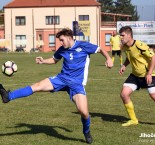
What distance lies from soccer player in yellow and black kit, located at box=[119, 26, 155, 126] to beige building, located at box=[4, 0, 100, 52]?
60.2m

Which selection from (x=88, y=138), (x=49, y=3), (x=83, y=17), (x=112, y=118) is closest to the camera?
(x=88, y=138)

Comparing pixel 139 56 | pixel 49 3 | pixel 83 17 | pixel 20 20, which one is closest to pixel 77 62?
pixel 139 56

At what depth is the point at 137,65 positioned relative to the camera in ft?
26.2

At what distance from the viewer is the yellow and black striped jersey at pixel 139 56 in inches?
308

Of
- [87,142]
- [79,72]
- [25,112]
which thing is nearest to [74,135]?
[87,142]

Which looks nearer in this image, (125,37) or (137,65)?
(125,37)

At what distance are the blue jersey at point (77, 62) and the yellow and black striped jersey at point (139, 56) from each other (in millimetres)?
1199

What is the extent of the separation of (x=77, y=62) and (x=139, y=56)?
1.56 meters

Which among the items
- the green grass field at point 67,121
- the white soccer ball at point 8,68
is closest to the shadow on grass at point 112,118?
the green grass field at point 67,121

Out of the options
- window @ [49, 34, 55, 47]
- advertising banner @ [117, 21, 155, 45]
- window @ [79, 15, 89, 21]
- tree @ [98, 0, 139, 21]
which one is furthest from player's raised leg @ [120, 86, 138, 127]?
tree @ [98, 0, 139, 21]

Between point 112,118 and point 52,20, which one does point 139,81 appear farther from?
point 52,20

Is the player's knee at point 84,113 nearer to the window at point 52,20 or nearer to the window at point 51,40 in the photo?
the window at point 51,40

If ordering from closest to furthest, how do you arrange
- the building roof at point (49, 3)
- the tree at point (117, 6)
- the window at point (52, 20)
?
the window at point (52, 20) → the building roof at point (49, 3) → the tree at point (117, 6)

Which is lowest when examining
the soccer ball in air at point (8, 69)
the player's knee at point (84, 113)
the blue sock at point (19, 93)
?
the player's knee at point (84, 113)
